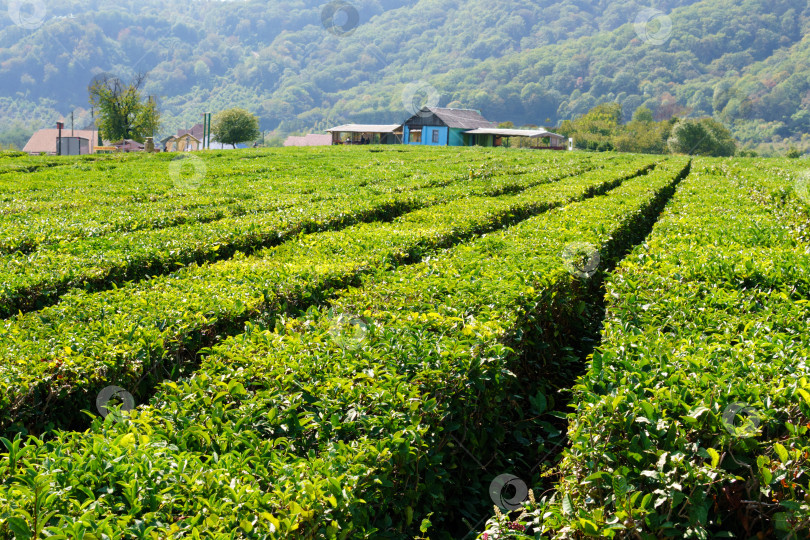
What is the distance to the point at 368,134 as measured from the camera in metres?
72.9

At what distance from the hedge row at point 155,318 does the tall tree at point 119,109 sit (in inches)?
2723

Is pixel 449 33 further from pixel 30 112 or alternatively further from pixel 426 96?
pixel 30 112

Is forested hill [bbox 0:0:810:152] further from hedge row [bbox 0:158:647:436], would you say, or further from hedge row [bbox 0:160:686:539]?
hedge row [bbox 0:160:686:539]

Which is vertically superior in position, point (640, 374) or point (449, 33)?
point (449, 33)

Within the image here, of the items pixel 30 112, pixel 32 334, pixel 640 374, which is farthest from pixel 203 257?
pixel 30 112

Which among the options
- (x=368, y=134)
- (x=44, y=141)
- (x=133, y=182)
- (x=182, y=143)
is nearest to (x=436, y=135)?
(x=368, y=134)

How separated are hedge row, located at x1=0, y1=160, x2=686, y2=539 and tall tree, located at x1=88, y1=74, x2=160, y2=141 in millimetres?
72641

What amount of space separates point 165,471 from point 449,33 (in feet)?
680

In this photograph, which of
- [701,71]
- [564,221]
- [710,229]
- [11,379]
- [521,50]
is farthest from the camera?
[521,50]

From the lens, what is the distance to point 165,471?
2.89 m

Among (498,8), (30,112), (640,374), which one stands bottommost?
(640,374)

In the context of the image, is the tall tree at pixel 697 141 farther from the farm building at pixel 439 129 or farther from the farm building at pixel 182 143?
the farm building at pixel 182 143

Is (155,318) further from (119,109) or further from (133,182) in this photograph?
(119,109)

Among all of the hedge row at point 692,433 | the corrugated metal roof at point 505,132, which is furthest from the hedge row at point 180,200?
the corrugated metal roof at point 505,132
